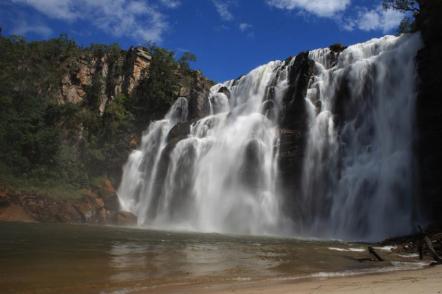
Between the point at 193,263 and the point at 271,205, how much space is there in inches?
881

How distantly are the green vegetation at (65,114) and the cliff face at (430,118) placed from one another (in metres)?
30.3

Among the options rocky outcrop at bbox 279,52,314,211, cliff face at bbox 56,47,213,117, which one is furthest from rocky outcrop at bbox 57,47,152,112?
rocky outcrop at bbox 279,52,314,211

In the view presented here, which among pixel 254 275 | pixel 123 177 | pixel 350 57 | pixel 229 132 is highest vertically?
pixel 350 57

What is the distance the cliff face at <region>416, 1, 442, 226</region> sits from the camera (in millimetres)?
22953

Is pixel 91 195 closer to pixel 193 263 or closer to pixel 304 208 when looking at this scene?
pixel 304 208

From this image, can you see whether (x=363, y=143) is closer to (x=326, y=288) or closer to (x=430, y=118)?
(x=430, y=118)

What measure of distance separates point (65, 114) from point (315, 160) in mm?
33363

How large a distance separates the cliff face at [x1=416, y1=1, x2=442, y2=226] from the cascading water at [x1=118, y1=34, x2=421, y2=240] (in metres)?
0.82

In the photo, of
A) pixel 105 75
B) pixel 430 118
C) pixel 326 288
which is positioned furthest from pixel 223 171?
pixel 105 75

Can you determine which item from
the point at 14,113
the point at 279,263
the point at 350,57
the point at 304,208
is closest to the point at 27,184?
the point at 14,113

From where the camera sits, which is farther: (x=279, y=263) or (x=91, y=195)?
(x=91, y=195)

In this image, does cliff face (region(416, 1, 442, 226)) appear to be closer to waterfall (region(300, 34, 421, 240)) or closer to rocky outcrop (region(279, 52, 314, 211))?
waterfall (region(300, 34, 421, 240))

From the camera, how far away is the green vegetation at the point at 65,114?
4106 cm

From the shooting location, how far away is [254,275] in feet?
26.2
